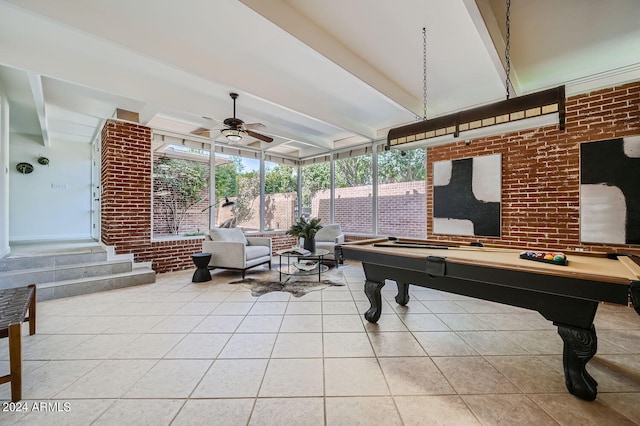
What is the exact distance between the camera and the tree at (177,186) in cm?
482

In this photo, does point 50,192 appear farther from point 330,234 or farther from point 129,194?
point 330,234

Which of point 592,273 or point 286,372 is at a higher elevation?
point 592,273

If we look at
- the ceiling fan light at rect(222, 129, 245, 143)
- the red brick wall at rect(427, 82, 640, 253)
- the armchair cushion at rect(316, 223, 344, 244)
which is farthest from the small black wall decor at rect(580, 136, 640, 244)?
the ceiling fan light at rect(222, 129, 245, 143)

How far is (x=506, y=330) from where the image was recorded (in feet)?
8.17

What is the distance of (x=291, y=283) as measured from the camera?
4.02 m

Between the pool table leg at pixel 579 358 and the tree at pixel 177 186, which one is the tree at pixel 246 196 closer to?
the tree at pixel 177 186

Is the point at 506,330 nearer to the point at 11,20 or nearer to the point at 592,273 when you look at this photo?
the point at 592,273

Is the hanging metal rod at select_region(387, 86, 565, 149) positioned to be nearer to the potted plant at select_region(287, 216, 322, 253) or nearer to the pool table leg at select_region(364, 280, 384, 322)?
the pool table leg at select_region(364, 280, 384, 322)

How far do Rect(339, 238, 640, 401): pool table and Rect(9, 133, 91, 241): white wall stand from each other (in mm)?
7306

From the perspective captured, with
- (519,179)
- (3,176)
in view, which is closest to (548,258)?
(519,179)

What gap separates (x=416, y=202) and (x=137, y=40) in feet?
15.9

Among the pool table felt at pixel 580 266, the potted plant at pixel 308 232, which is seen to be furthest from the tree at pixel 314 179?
the pool table felt at pixel 580 266

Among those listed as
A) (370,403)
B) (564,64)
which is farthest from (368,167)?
(370,403)

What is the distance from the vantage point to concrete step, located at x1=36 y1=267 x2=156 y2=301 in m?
3.24
